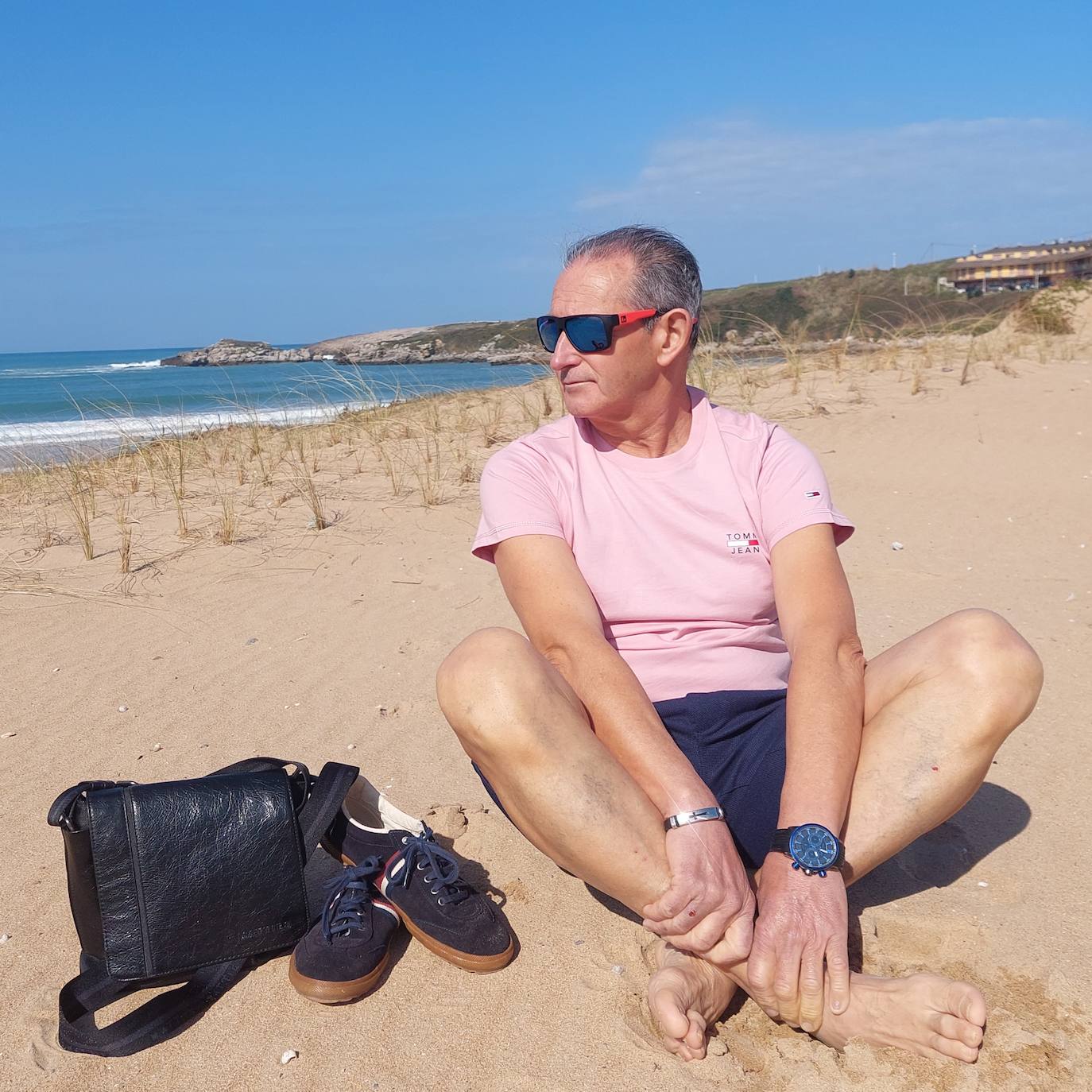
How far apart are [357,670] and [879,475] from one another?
4.26 meters

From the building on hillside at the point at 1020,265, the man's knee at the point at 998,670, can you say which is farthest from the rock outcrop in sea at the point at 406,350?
the building on hillside at the point at 1020,265

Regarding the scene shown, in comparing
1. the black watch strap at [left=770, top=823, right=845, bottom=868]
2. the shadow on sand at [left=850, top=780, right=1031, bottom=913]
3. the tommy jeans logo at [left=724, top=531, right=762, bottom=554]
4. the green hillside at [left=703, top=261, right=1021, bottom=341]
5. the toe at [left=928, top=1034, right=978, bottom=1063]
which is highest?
the green hillside at [left=703, top=261, right=1021, bottom=341]

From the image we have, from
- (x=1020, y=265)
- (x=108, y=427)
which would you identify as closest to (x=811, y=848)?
(x=108, y=427)

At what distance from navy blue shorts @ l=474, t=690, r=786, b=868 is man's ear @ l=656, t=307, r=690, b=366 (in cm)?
81

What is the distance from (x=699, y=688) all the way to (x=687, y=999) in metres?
0.69

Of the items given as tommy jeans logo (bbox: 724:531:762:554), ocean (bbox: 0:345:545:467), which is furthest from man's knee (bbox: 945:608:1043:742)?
ocean (bbox: 0:345:545:467)

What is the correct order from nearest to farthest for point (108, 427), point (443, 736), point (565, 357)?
point (565, 357) → point (443, 736) → point (108, 427)

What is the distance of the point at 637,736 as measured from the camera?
6.58 ft

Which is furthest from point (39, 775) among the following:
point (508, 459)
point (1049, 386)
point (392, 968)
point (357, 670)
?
point (1049, 386)

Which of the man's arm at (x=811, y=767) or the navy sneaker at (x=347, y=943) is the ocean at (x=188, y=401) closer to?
the navy sneaker at (x=347, y=943)

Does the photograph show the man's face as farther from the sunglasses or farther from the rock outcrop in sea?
the rock outcrop in sea

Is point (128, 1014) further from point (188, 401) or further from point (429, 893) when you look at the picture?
point (188, 401)

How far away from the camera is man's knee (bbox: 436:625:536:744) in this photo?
1.96 meters

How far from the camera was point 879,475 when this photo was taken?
6820mm
